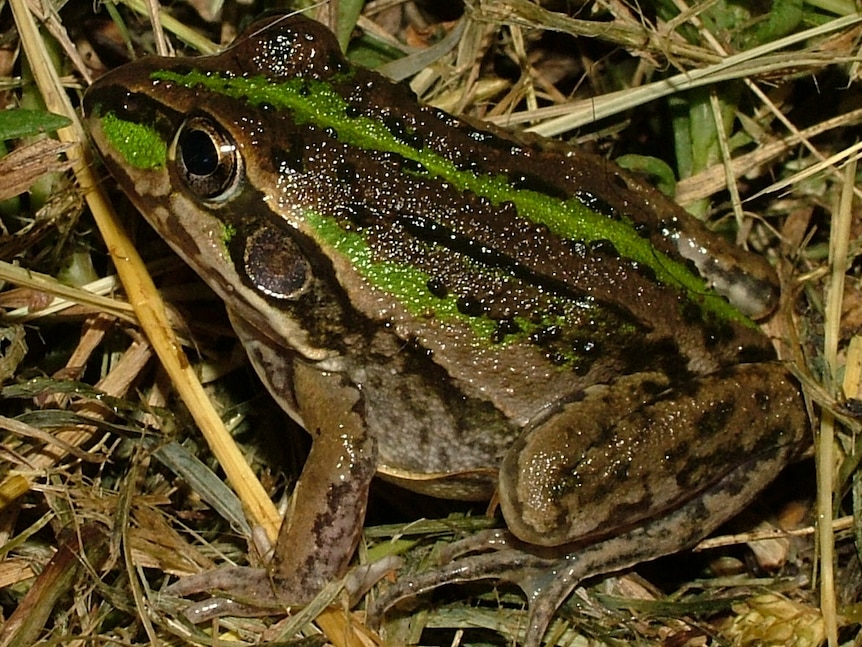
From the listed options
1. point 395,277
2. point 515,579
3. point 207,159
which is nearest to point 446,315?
point 395,277

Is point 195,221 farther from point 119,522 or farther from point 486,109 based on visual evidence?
point 486,109

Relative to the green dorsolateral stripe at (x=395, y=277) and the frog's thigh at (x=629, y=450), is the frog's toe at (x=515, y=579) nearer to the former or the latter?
the frog's thigh at (x=629, y=450)

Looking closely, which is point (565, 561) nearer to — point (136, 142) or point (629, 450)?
point (629, 450)

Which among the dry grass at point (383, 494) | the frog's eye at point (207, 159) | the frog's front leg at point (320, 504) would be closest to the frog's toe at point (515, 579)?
the dry grass at point (383, 494)

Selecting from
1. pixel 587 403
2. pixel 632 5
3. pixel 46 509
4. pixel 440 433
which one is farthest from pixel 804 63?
pixel 46 509

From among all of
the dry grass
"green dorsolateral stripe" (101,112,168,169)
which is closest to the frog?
"green dorsolateral stripe" (101,112,168,169)

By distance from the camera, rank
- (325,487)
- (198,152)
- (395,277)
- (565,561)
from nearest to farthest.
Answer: (198,152) → (395,277) → (325,487) → (565,561)
